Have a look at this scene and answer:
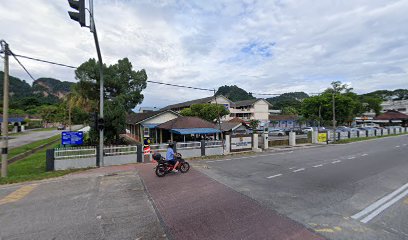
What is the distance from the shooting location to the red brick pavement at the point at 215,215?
4523 mm

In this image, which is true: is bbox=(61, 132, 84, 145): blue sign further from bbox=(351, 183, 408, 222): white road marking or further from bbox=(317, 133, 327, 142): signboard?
bbox=(317, 133, 327, 142): signboard

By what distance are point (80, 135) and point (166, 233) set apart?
41.3ft

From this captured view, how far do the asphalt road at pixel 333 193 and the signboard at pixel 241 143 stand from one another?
20.0 feet

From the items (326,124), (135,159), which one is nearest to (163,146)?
(135,159)

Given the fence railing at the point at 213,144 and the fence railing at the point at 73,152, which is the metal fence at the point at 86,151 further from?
the fence railing at the point at 213,144

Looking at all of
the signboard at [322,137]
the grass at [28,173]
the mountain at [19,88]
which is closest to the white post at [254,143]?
the signboard at [322,137]

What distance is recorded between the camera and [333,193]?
7.14m

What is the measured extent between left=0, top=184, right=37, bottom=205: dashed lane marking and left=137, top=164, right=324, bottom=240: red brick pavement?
412cm

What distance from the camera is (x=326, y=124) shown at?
48750 millimetres

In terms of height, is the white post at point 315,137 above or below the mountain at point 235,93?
below

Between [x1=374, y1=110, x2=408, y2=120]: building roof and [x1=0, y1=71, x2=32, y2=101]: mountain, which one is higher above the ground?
[x1=0, y1=71, x2=32, y2=101]: mountain

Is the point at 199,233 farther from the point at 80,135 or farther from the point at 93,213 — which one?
the point at 80,135

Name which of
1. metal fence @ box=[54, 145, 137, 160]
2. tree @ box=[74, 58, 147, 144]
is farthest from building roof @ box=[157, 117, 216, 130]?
metal fence @ box=[54, 145, 137, 160]

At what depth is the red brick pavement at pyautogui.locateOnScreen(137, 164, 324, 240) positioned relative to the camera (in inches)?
178
